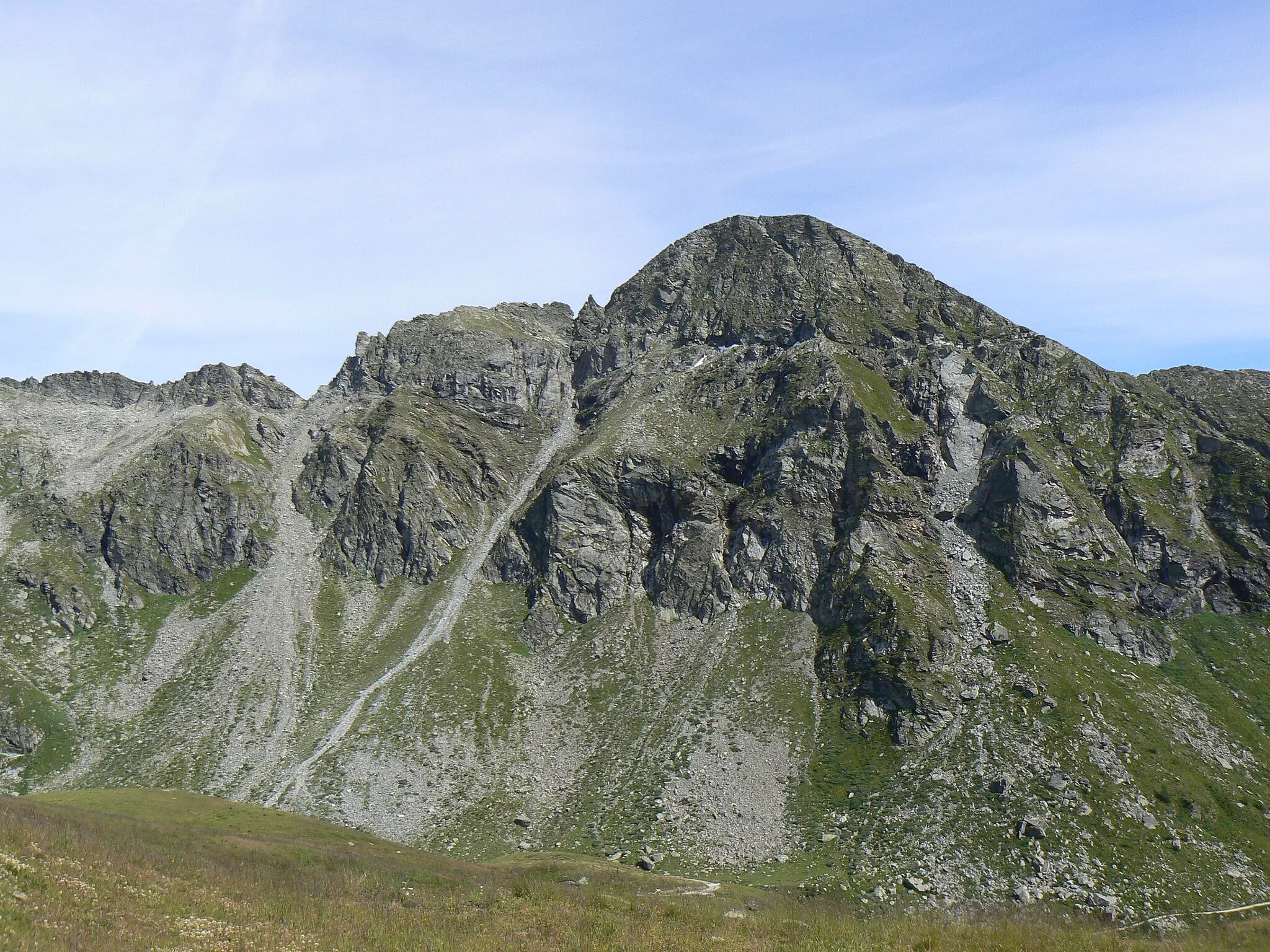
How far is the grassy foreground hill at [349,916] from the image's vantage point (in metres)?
20.4

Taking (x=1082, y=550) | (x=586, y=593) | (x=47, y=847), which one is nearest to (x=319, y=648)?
(x=586, y=593)

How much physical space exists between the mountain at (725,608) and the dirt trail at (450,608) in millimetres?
720

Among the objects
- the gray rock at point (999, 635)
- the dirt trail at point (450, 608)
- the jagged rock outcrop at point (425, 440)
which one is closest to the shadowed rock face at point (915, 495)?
the gray rock at point (999, 635)

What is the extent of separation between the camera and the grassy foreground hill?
67.0 feet

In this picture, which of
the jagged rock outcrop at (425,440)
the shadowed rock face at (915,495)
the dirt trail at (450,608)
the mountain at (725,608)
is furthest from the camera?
the jagged rock outcrop at (425,440)

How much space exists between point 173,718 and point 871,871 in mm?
87238

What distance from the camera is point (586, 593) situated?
12462 cm

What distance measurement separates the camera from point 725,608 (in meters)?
116

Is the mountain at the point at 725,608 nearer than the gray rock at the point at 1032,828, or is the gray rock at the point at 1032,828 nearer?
the gray rock at the point at 1032,828

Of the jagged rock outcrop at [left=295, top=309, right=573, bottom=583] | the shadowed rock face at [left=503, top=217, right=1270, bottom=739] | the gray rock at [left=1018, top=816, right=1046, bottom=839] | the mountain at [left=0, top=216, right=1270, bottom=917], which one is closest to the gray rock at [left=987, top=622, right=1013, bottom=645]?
the mountain at [left=0, top=216, right=1270, bottom=917]

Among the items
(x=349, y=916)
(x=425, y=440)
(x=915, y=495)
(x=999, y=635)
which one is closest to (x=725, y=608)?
(x=915, y=495)

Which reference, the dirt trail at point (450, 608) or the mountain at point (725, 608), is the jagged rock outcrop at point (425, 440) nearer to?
the mountain at point (725, 608)

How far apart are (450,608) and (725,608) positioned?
1727 inches

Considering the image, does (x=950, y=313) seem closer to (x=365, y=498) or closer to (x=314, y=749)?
(x=365, y=498)
